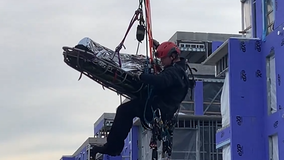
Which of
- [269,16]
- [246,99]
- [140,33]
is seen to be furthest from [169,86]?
[246,99]

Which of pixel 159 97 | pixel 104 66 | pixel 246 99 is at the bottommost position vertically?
pixel 159 97

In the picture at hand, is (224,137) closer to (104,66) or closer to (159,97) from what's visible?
(159,97)

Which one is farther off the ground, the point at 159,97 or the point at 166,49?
the point at 166,49

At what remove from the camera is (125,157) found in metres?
37.9

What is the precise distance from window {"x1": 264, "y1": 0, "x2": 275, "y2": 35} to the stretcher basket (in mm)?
13156

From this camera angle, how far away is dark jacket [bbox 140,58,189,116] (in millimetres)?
8898

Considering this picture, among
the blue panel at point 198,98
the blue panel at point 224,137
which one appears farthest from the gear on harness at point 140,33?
the blue panel at point 198,98

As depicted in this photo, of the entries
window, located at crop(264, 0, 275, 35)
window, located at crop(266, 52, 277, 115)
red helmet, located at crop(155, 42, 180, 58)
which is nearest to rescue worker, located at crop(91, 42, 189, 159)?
red helmet, located at crop(155, 42, 180, 58)

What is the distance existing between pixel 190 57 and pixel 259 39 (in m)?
11.8

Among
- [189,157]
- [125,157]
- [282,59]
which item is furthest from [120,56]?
[125,157]

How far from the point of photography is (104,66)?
926 cm

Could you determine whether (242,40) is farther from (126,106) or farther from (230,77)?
(126,106)

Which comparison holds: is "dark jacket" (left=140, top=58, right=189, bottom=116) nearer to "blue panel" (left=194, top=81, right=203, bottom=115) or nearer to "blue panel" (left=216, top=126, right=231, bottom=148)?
"blue panel" (left=216, top=126, right=231, bottom=148)

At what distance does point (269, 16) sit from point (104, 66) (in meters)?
13.8
